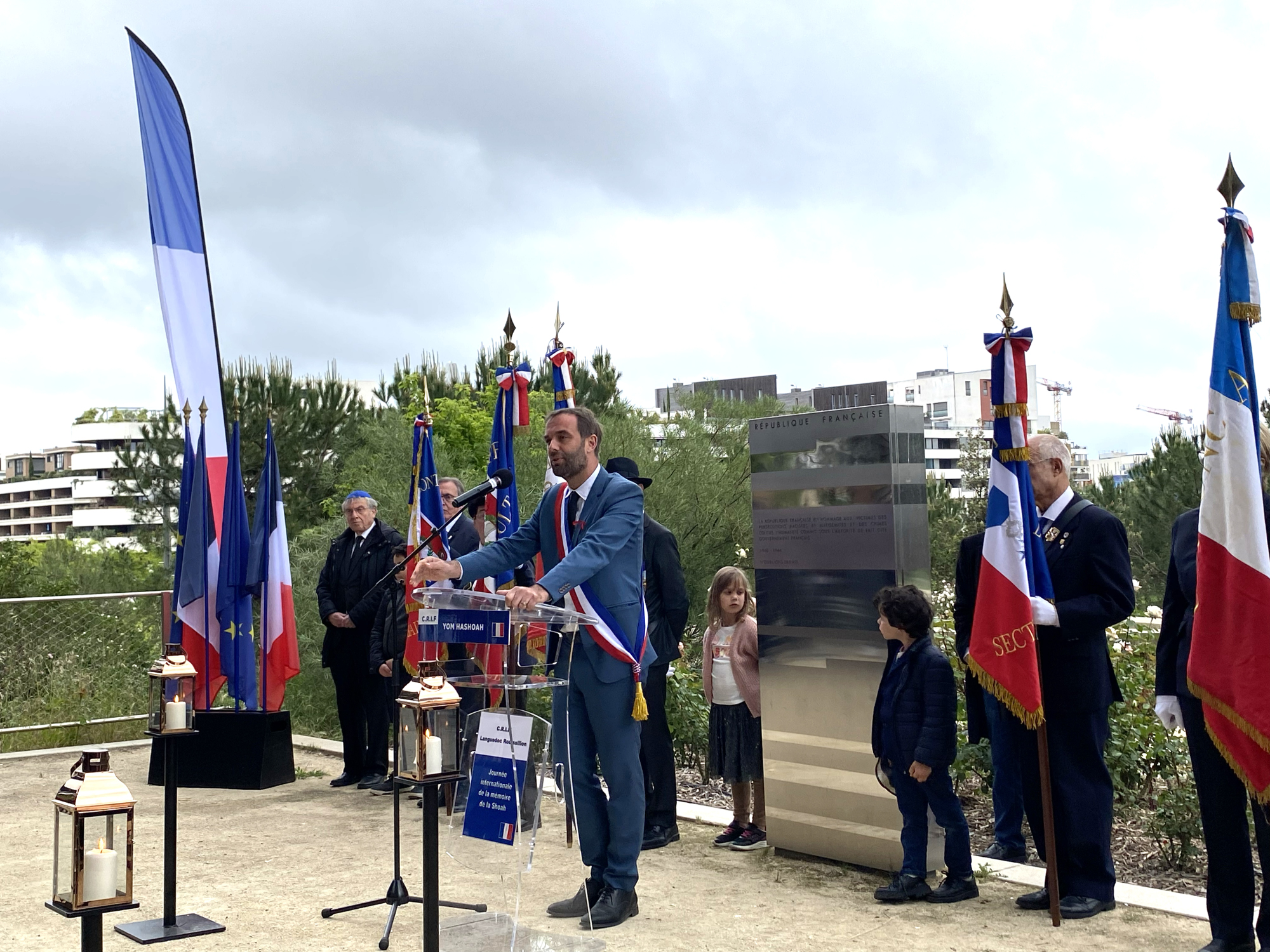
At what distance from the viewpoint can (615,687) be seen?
4.84 m

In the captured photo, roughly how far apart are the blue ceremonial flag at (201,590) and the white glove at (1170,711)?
20.7 ft

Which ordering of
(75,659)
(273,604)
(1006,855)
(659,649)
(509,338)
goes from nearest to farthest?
1. (1006,855)
2. (659,649)
3. (509,338)
4. (273,604)
5. (75,659)

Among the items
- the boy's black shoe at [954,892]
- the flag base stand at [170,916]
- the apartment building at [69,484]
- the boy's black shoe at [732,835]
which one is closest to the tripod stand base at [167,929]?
the flag base stand at [170,916]

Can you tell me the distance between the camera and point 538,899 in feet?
14.4

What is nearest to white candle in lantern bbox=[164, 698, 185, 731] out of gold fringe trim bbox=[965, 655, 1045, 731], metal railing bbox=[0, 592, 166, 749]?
gold fringe trim bbox=[965, 655, 1045, 731]

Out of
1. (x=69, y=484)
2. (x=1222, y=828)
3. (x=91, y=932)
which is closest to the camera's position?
(x=91, y=932)

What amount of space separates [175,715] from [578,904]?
1.81 m

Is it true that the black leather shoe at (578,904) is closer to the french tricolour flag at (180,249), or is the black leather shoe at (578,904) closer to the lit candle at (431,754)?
the lit candle at (431,754)

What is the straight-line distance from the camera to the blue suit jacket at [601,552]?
4.61 meters

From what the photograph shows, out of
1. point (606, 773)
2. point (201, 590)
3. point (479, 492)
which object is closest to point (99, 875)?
point (479, 492)

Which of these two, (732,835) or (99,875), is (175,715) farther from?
(732,835)

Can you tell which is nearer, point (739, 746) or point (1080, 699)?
point (1080, 699)

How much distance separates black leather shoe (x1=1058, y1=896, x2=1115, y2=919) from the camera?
15.8ft

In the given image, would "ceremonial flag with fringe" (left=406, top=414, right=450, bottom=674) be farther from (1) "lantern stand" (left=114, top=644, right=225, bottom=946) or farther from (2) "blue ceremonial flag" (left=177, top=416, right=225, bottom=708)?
(1) "lantern stand" (left=114, top=644, right=225, bottom=946)
